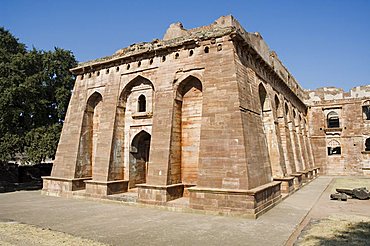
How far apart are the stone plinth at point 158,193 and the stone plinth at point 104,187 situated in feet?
6.21

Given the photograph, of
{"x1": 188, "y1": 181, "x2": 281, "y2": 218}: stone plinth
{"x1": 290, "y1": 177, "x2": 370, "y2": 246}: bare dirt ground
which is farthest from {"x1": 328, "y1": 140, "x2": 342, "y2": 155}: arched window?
{"x1": 188, "y1": 181, "x2": 281, "y2": 218}: stone plinth

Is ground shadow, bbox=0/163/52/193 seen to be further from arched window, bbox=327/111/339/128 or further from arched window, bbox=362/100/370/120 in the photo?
arched window, bbox=362/100/370/120

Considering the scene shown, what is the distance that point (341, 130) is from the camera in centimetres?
2566

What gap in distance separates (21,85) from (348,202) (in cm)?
1709

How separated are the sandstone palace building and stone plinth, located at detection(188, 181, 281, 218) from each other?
0.10 feet

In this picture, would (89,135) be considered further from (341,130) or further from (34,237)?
(341,130)

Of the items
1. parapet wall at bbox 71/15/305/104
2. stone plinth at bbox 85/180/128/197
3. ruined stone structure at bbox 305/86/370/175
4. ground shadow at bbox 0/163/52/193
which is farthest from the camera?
ruined stone structure at bbox 305/86/370/175

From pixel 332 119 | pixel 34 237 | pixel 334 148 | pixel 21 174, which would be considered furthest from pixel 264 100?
pixel 21 174

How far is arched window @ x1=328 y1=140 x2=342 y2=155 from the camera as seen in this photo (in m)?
26.0

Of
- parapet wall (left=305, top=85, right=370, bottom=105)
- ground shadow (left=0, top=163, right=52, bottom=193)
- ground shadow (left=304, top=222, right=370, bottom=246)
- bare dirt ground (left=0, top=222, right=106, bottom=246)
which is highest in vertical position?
parapet wall (left=305, top=85, right=370, bottom=105)

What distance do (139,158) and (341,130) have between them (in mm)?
20687

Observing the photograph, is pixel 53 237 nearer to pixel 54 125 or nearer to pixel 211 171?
pixel 211 171

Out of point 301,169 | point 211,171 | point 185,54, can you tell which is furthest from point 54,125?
point 301,169

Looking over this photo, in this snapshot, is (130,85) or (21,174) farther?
(21,174)
